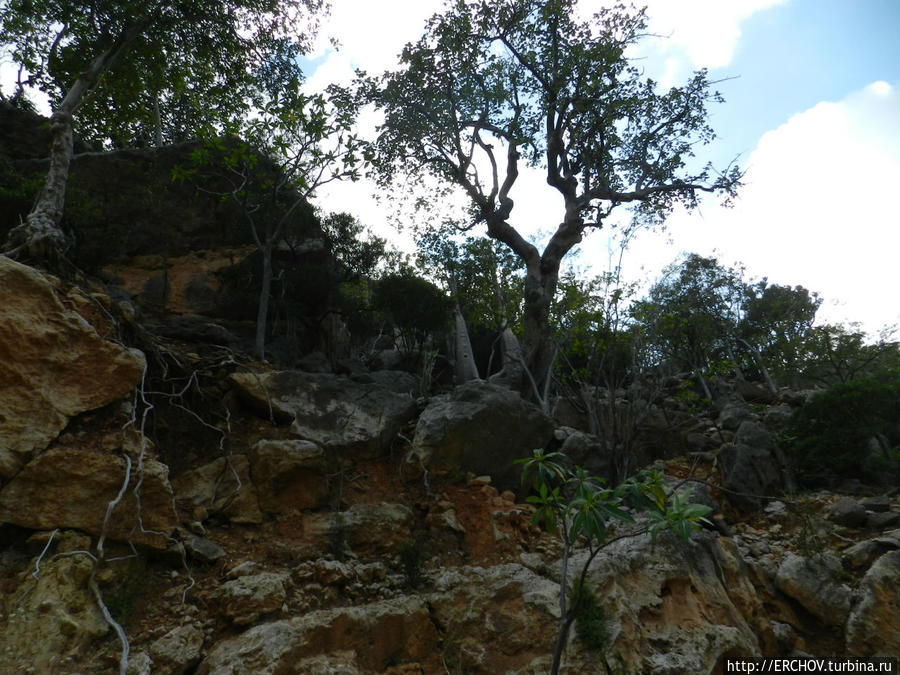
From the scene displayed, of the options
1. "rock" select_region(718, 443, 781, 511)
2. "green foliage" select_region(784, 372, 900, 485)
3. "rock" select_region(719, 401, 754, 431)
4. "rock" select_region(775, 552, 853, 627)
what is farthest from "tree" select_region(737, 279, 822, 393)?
"rock" select_region(775, 552, 853, 627)

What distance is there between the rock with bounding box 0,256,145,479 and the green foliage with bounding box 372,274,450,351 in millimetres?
12945

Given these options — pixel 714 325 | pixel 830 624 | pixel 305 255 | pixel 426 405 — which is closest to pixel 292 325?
pixel 305 255

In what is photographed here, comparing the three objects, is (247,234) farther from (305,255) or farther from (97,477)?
(97,477)

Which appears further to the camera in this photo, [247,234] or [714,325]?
[714,325]

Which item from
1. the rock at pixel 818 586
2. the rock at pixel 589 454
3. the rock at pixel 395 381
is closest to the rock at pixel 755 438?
the rock at pixel 589 454

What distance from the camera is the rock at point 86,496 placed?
11.7 feet

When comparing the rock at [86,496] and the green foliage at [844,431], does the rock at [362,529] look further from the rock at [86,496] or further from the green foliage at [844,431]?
the green foliage at [844,431]

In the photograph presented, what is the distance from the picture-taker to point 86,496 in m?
3.79

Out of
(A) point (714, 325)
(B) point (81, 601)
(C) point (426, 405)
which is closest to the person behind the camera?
(B) point (81, 601)

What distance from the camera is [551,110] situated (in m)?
11.5

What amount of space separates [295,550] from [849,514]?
6637mm

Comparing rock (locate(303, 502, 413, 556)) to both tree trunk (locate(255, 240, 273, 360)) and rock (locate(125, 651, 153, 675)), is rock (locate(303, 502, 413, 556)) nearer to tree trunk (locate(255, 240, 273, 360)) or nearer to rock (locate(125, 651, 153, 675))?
rock (locate(125, 651, 153, 675))

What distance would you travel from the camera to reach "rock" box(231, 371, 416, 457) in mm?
5875

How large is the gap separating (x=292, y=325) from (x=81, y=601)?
1231 cm
